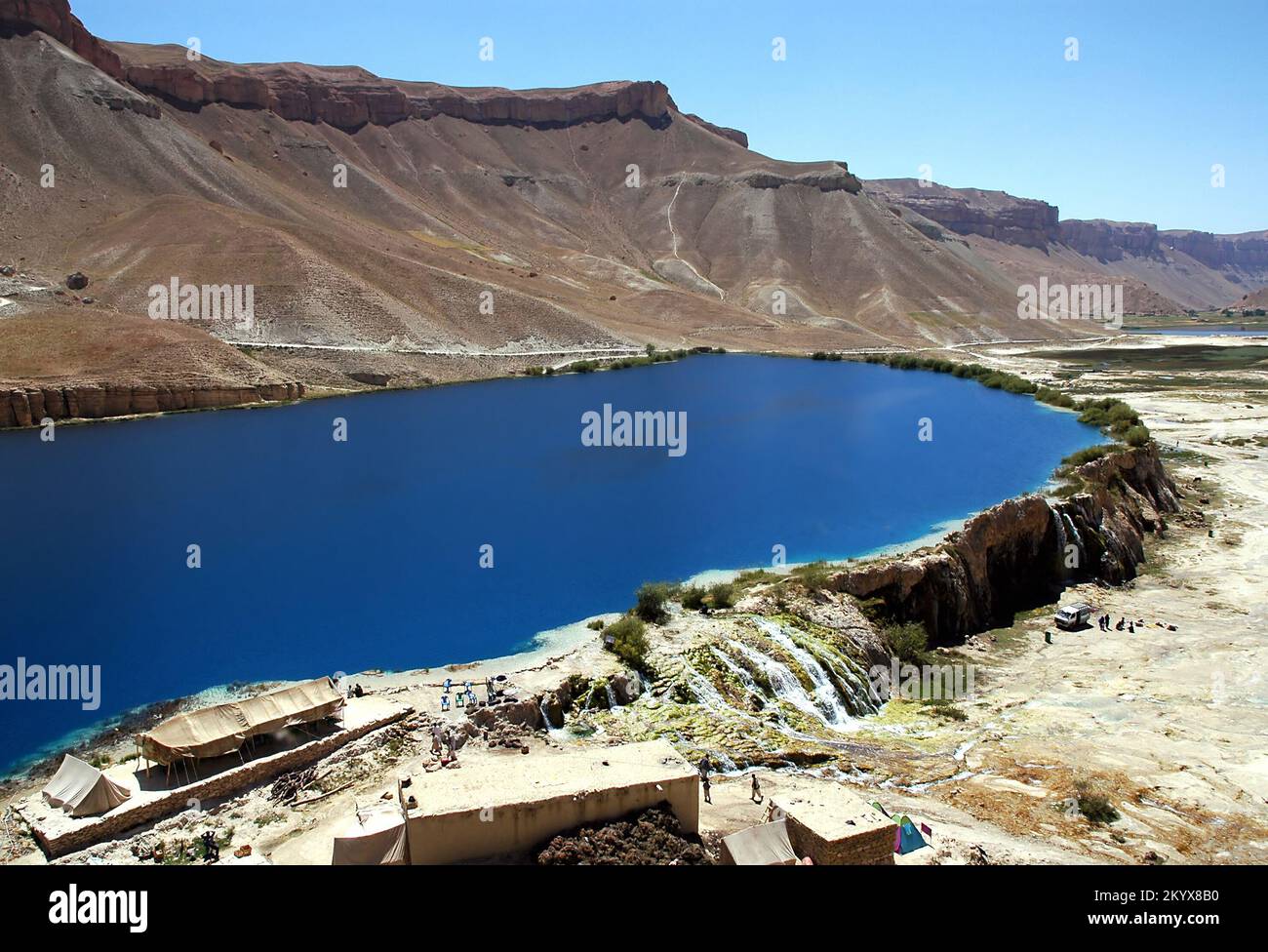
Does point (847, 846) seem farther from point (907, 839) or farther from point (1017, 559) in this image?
point (1017, 559)

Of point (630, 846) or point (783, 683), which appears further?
point (783, 683)

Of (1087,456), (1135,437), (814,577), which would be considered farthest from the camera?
(1135,437)

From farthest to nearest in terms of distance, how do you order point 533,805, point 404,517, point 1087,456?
point 1087,456 < point 404,517 < point 533,805

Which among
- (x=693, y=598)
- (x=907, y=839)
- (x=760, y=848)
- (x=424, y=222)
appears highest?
(x=424, y=222)

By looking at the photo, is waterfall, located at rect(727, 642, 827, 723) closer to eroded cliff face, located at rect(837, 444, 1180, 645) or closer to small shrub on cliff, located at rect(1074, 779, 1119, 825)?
eroded cliff face, located at rect(837, 444, 1180, 645)

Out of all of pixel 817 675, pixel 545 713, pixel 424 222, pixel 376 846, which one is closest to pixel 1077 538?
pixel 817 675

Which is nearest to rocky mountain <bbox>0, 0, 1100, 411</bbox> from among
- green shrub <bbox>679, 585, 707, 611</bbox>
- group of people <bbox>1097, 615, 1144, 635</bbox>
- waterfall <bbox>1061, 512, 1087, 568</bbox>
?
green shrub <bbox>679, 585, 707, 611</bbox>

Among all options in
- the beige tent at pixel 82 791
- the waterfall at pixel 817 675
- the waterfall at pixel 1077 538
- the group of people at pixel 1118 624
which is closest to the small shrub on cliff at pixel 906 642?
the waterfall at pixel 817 675
